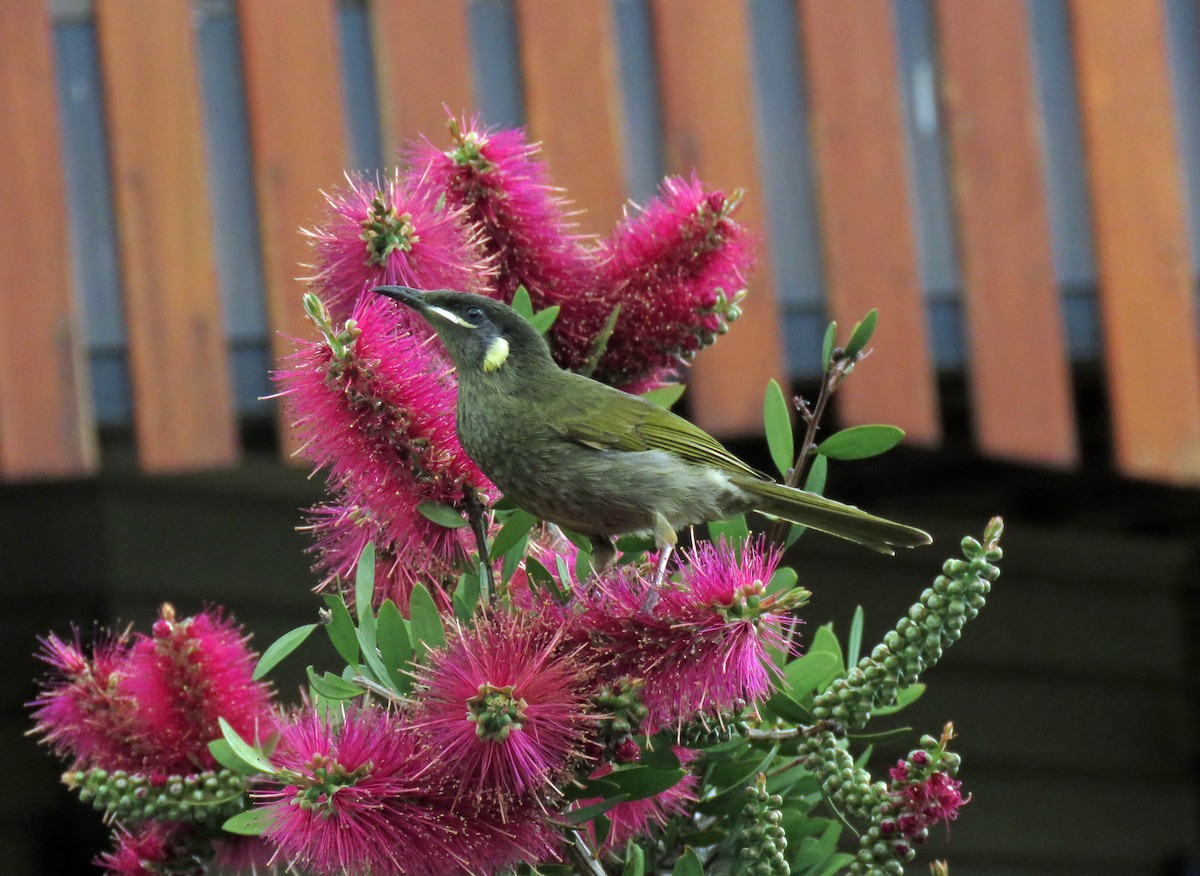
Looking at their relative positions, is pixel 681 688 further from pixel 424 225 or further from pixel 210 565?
pixel 210 565

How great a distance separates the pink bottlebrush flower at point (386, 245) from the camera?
147 centimetres

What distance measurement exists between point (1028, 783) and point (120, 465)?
3.85 meters

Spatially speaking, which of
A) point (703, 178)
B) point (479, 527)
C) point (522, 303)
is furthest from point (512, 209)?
point (703, 178)

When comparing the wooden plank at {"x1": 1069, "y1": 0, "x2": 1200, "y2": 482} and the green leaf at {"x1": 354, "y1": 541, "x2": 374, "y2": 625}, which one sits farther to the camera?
the wooden plank at {"x1": 1069, "y1": 0, "x2": 1200, "y2": 482}

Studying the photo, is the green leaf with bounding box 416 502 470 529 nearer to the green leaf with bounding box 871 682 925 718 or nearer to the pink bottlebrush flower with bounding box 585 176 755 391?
the pink bottlebrush flower with bounding box 585 176 755 391

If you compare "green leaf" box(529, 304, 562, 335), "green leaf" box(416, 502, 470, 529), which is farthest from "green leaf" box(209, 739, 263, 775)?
"green leaf" box(529, 304, 562, 335)

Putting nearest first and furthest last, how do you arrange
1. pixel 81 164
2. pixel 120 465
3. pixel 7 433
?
pixel 7 433 → pixel 81 164 → pixel 120 465

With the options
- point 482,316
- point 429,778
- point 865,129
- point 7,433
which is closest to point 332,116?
point 7,433

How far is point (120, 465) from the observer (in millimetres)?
4773

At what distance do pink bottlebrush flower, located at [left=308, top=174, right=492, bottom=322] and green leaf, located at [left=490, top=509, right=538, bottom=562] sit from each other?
273 millimetres

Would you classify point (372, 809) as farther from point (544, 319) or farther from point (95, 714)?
point (544, 319)

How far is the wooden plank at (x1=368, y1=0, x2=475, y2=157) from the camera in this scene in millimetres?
4191

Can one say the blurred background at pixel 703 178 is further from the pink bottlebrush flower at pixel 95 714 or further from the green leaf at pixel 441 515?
the green leaf at pixel 441 515

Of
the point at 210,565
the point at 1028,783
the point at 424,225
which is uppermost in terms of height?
the point at 424,225
